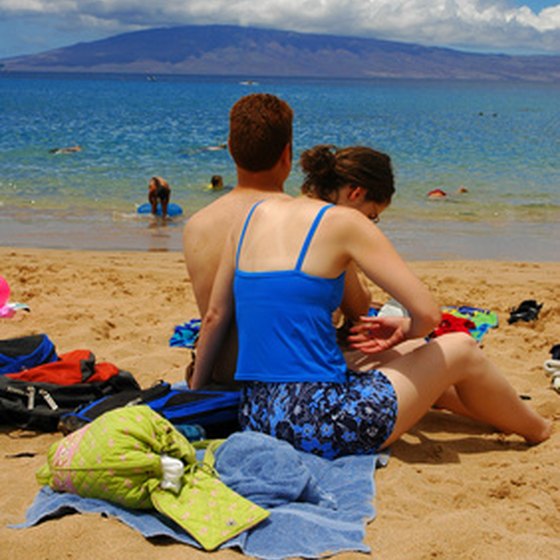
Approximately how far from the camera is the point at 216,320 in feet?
12.2

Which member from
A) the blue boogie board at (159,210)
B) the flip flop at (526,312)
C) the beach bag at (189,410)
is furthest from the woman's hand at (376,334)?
the blue boogie board at (159,210)

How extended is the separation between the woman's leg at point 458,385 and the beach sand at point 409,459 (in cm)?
14

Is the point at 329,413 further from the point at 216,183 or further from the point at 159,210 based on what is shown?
the point at 216,183

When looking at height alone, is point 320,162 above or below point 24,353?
above

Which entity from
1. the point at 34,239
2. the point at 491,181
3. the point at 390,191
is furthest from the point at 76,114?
the point at 390,191

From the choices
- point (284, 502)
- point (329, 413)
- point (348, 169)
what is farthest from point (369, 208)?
point (284, 502)

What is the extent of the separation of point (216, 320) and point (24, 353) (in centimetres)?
133

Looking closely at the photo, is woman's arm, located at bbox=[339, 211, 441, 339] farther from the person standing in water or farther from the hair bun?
the person standing in water

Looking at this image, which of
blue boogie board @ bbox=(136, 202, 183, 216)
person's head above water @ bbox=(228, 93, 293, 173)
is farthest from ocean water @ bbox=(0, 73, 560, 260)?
person's head above water @ bbox=(228, 93, 293, 173)

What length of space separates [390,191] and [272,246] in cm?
88

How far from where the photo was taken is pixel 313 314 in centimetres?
329

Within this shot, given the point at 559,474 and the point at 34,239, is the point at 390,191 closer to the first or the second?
the point at 559,474

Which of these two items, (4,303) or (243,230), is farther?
(4,303)

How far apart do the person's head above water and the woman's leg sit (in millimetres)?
1061
